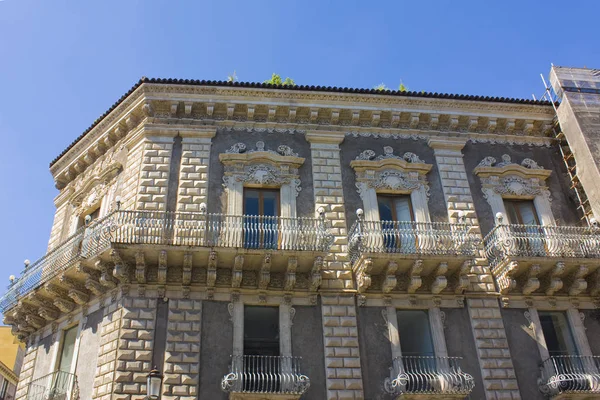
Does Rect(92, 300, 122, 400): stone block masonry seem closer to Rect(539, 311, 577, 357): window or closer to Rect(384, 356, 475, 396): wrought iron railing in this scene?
Rect(384, 356, 475, 396): wrought iron railing

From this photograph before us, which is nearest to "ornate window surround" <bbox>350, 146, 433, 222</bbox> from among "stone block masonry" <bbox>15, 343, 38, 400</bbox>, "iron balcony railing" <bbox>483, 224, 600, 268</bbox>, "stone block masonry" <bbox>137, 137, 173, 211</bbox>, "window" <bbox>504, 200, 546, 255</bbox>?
"iron balcony railing" <bbox>483, 224, 600, 268</bbox>

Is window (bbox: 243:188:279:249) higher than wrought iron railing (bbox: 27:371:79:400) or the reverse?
higher

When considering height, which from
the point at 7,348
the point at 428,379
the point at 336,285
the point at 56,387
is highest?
the point at 7,348

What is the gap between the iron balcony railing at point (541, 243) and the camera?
13.4 m

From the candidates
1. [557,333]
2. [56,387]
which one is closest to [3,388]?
[56,387]

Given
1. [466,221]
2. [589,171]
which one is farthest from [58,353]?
[589,171]

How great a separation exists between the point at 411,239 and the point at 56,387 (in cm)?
876

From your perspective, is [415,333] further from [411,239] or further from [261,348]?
[261,348]

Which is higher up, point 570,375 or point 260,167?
point 260,167

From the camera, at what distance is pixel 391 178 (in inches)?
594

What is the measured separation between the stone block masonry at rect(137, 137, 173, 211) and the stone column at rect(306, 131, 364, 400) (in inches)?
149

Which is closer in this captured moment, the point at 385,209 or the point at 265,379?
the point at 265,379

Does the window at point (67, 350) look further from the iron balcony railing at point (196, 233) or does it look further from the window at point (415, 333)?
the window at point (415, 333)

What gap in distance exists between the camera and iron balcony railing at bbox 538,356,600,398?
12109 millimetres
